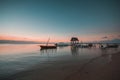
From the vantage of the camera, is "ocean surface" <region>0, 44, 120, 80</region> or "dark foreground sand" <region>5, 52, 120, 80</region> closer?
"dark foreground sand" <region>5, 52, 120, 80</region>

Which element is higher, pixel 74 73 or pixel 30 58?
pixel 74 73

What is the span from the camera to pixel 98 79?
7.67m

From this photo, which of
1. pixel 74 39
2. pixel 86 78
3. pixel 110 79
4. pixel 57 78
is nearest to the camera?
pixel 110 79

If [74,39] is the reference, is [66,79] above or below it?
below

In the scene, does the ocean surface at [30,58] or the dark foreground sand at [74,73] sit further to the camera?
the ocean surface at [30,58]

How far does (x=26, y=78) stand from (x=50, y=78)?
2128 mm

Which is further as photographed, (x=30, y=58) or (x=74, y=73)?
(x=30, y=58)

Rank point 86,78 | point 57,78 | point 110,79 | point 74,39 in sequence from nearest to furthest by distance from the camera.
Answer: point 110,79 → point 86,78 → point 57,78 → point 74,39

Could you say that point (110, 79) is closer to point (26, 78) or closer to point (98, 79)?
point (98, 79)

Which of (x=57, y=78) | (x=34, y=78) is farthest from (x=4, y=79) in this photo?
(x=57, y=78)

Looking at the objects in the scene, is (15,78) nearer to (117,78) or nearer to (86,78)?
(86,78)

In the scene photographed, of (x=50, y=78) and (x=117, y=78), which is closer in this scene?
(x=117, y=78)

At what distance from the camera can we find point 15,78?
885 centimetres

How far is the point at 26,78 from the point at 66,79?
11.6 ft
